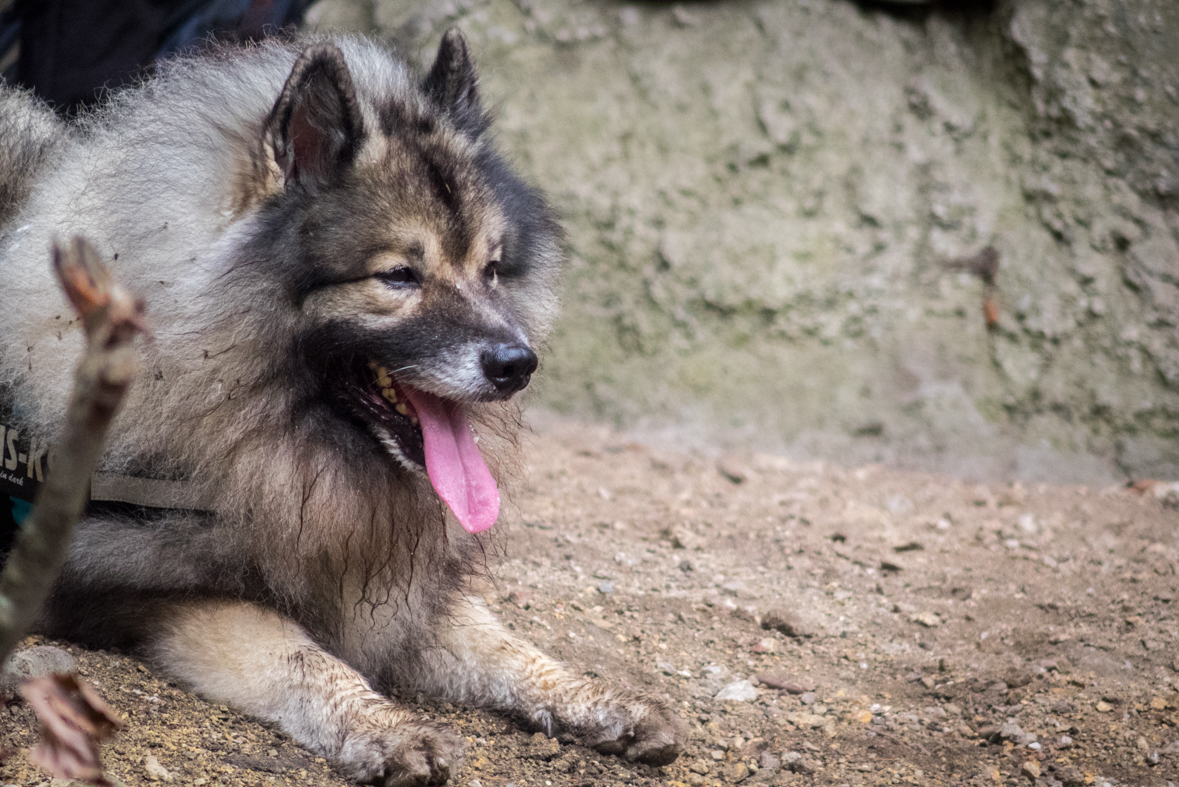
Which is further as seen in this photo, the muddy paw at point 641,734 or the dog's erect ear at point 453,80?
the dog's erect ear at point 453,80

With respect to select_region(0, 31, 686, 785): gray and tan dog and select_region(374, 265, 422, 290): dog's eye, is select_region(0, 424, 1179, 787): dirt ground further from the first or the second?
select_region(374, 265, 422, 290): dog's eye

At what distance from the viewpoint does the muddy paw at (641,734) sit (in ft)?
8.21

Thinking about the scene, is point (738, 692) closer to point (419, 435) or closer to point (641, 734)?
point (641, 734)

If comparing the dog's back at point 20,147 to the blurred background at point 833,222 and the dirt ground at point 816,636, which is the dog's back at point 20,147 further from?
the blurred background at point 833,222

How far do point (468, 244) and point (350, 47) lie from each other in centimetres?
69

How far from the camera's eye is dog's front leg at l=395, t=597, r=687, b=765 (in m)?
2.54

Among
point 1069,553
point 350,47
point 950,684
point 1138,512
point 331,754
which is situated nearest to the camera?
point 331,754

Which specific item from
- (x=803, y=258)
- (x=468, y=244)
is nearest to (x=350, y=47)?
(x=468, y=244)

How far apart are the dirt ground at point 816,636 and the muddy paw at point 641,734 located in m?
0.04

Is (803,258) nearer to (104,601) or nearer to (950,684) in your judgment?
(950,684)

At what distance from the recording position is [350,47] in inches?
108

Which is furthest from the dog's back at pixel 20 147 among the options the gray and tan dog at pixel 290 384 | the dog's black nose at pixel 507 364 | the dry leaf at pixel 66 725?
the dry leaf at pixel 66 725

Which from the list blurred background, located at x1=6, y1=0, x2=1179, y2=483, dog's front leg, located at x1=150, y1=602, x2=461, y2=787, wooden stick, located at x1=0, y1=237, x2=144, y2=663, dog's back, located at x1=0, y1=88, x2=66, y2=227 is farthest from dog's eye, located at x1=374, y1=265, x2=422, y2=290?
blurred background, located at x1=6, y1=0, x2=1179, y2=483

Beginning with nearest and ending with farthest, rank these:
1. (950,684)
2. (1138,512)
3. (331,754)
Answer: (331,754) → (950,684) → (1138,512)
